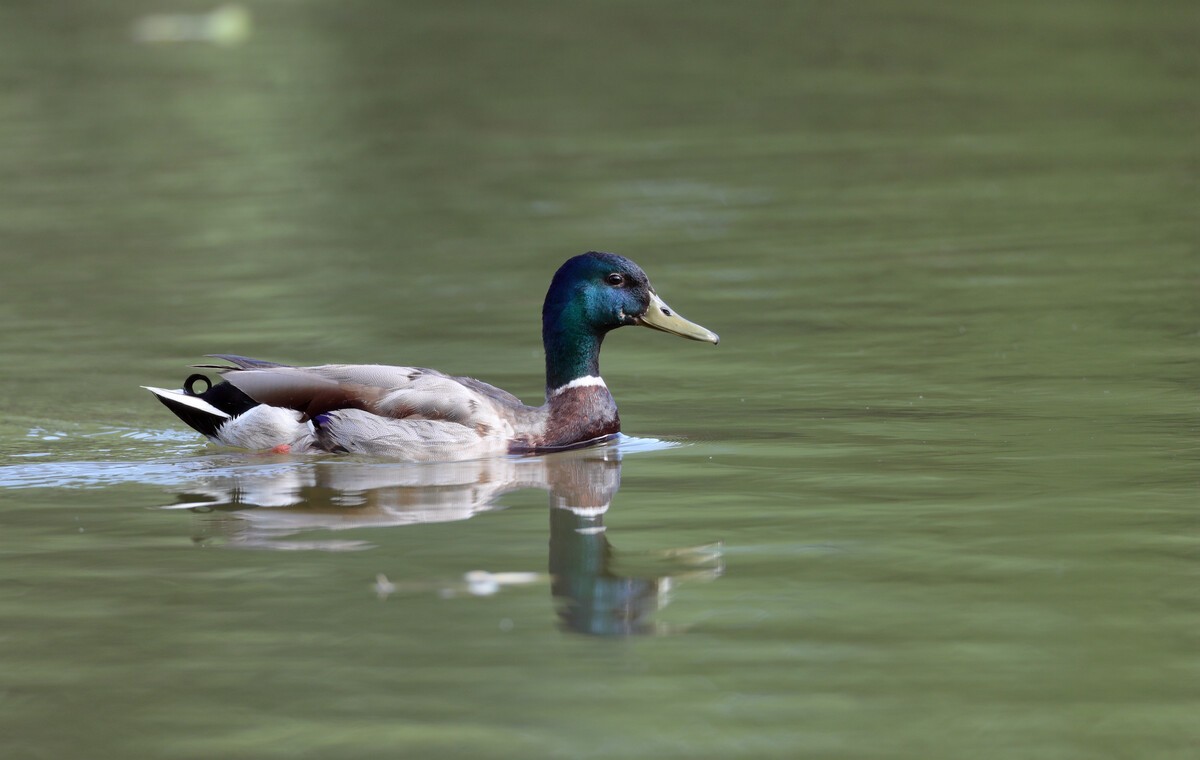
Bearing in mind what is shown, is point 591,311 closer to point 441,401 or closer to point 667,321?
point 667,321

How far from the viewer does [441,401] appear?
956cm

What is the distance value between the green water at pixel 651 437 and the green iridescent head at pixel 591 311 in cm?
62

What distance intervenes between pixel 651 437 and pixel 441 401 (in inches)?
44.0

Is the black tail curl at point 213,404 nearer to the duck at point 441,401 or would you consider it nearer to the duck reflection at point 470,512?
the duck at point 441,401

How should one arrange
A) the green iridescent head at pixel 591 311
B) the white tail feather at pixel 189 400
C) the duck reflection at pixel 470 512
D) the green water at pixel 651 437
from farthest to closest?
the green iridescent head at pixel 591 311
the white tail feather at pixel 189 400
the duck reflection at pixel 470 512
the green water at pixel 651 437

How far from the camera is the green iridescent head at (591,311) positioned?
32.8 feet

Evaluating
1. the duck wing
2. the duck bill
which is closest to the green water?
the duck wing

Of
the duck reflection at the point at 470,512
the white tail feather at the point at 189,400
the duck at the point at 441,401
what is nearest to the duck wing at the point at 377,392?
the duck at the point at 441,401

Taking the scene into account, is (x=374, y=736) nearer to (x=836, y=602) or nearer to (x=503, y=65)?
(x=836, y=602)

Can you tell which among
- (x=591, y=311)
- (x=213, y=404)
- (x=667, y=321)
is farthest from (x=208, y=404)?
(x=667, y=321)

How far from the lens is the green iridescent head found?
9984mm

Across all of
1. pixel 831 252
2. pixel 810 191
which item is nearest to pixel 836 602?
pixel 831 252

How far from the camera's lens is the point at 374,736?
17.6 feet

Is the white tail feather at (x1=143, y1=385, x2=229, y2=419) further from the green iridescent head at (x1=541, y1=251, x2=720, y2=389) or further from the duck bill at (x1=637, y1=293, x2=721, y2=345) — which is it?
the duck bill at (x1=637, y1=293, x2=721, y2=345)
